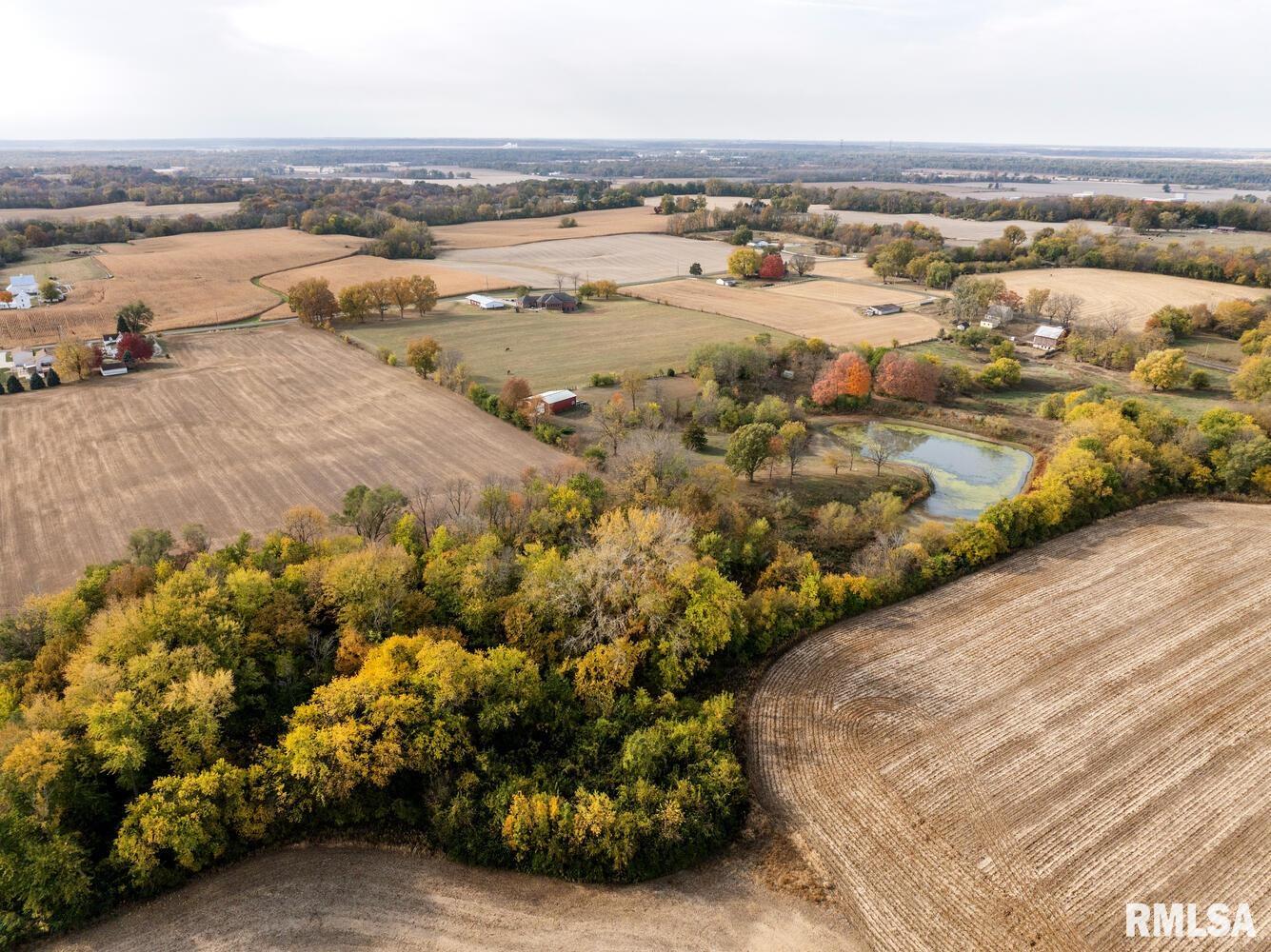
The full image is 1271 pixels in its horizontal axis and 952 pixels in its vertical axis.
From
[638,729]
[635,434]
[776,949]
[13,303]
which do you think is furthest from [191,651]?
[13,303]

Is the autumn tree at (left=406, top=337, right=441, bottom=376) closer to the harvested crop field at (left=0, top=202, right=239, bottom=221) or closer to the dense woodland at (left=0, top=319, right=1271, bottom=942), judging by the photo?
the dense woodland at (left=0, top=319, right=1271, bottom=942)

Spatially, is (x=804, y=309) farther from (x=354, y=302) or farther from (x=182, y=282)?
(x=182, y=282)

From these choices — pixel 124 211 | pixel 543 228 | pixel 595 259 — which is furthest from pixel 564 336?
pixel 124 211

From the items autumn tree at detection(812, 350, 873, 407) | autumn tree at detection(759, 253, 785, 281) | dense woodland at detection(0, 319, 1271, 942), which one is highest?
autumn tree at detection(759, 253, 785, 281)

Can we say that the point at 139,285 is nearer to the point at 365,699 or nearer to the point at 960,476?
the point at 365,699

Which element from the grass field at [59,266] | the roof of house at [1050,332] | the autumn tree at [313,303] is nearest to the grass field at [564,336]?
the autumn tree at [313,303]

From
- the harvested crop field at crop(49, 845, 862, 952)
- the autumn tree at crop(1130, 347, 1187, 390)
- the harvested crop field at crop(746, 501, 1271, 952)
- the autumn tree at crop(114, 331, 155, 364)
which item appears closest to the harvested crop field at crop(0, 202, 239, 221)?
the autumn tree at crop(114, 331, 155, 364)
